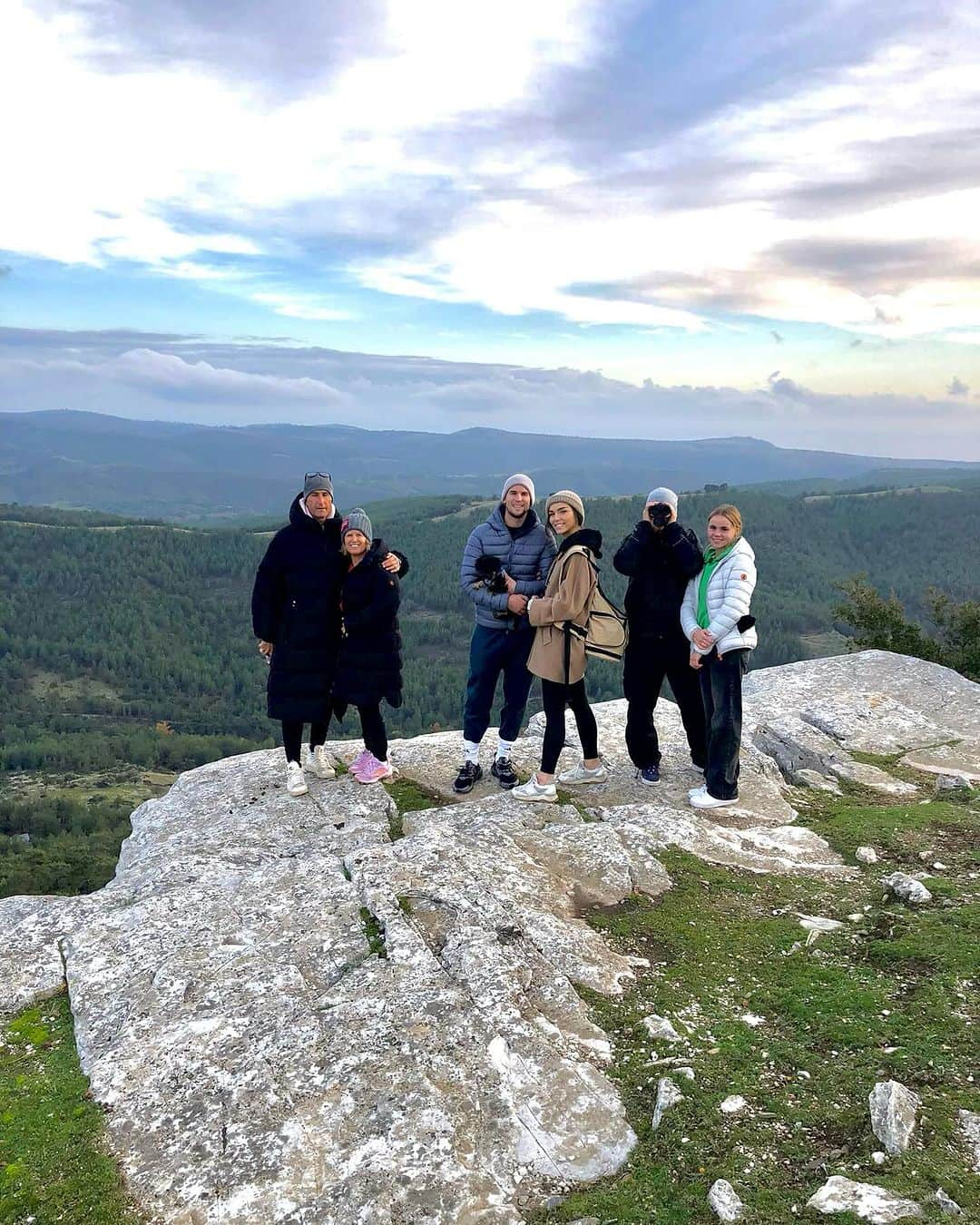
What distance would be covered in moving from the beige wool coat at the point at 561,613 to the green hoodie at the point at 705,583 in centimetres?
128

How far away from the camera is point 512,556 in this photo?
9.68 metres

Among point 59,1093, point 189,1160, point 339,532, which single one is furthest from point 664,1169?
point 339,532

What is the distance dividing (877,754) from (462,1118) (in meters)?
10.8

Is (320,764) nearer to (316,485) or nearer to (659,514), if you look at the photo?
(316,485)

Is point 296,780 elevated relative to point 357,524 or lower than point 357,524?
lower

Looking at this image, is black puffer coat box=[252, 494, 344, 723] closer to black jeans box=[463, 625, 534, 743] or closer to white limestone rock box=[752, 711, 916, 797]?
black jeans box=[463, 625, 534, 743]

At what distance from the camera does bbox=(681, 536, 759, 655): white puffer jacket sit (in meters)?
8.75

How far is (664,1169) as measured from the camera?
14.6ft

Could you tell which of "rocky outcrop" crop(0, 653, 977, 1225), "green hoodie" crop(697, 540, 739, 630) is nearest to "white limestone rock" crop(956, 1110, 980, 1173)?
"rocky outcrop" crop(0, 653, 977, 1225)

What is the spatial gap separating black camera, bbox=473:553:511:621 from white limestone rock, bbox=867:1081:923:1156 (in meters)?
6.12

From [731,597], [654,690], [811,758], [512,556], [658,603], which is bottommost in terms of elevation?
[811,758]

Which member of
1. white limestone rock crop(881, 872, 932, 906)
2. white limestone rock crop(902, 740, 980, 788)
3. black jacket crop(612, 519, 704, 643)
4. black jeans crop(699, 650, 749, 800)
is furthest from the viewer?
white limestone rock crop(902, 740, 980, 788)

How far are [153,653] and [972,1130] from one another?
572 ft

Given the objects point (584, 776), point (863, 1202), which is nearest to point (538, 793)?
point (584, 776)
